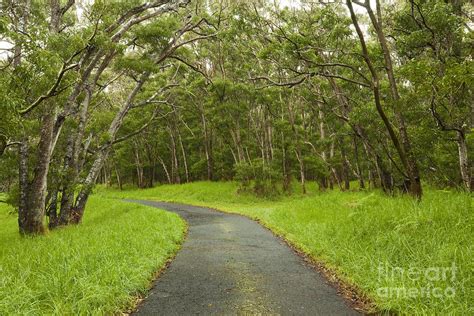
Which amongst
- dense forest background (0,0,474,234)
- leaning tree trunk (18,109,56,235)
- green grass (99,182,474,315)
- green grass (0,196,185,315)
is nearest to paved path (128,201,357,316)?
green grass (0,196,185,315)

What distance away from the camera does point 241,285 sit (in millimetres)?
6039

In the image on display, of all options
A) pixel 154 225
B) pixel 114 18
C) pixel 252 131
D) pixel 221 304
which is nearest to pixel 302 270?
pixel 221 304

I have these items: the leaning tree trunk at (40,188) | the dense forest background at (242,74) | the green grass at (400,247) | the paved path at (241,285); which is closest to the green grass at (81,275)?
the paved path at (241,285)

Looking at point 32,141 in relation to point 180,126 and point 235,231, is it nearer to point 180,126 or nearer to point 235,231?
point 235,231

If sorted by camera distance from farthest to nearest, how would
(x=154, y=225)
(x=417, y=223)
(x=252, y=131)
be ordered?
(x=252, y=131) → (x=154, y=225) → (x=417, y=223)

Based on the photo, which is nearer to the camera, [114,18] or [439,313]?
[439,313]

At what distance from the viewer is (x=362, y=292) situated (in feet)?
17.9

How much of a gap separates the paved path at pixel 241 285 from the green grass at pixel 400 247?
2.18 ft

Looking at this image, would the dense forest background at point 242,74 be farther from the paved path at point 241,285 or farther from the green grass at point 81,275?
the paved path at point 241,285

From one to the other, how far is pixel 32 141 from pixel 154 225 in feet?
26.3

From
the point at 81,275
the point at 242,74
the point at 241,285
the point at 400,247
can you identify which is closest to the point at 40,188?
the point at 81,275

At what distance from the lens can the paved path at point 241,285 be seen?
198 inches

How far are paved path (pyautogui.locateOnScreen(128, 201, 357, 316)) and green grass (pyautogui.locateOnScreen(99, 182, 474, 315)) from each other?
2.18ft

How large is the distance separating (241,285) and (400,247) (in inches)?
126
